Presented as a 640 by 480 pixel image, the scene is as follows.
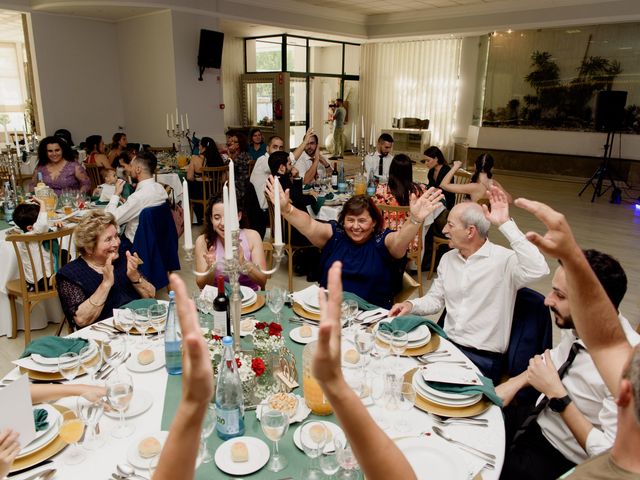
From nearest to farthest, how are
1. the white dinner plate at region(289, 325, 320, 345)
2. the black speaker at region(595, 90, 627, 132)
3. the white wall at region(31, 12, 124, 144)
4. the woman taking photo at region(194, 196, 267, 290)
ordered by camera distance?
the white dinner plate at region(289, 325, 320, 345) → the woman taking photo at region(194, 196, 267, 290) → the white wall at region(31, 12, 124, 144) → the black speaker at region(595, 90, 627, 132)

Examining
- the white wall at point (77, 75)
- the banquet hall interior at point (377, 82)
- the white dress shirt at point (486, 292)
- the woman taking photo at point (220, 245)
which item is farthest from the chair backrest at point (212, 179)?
the white wall at point (77, 75)

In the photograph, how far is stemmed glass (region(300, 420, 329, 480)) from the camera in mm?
1319

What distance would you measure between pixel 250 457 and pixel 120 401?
435 mm

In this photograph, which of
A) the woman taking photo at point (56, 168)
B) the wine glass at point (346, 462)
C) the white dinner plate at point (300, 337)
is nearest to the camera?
the wine glass at point (346, 462)

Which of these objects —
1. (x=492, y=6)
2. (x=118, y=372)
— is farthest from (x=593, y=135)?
(x=118, y=372)

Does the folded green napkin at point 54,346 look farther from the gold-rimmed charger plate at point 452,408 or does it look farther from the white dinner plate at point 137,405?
the gold-rimmed charger plate at point 452,408

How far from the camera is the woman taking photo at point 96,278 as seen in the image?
2.48m

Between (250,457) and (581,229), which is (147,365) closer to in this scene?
(250,457)

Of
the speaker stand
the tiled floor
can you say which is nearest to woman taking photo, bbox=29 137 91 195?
the tiled floor

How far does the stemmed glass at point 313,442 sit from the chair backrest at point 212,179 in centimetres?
498

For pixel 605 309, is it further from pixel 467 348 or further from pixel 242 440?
pixel 467 348

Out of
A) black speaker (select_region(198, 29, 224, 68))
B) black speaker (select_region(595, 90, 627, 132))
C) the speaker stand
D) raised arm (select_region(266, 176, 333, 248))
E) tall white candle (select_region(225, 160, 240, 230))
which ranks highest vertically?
black speaker (select_region(198, 29, 224, 68))

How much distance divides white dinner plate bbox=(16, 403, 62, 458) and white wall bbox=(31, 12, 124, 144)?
9068 millimetres

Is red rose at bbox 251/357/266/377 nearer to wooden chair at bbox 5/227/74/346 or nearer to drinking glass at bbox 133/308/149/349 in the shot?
drinking glass at bbox 133/308/149/349
